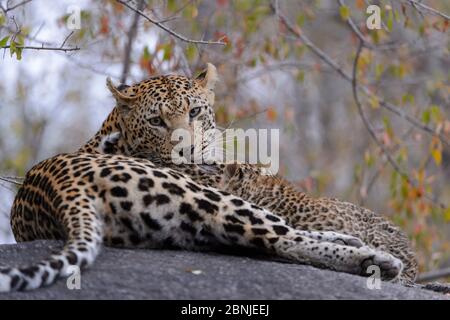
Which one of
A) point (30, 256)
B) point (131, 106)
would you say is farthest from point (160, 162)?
point (30, 256)

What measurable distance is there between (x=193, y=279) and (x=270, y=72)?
1085cm

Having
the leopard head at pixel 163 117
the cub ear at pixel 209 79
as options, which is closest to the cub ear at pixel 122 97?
the leopard head at pixel 163 117

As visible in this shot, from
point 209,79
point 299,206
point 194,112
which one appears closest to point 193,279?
point 299,206

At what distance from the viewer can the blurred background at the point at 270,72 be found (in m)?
12.2

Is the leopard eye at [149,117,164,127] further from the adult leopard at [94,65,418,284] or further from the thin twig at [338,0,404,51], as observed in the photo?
the thin twig at [338,0,404,51]

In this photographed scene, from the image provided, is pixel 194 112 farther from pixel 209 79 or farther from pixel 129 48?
pixel 129 48

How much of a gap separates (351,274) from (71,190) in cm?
217

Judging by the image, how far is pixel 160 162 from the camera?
30.7ft

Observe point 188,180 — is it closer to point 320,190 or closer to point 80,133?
point 320,190

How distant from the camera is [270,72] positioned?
690 inches

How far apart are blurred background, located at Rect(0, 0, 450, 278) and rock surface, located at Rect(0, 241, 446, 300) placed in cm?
154

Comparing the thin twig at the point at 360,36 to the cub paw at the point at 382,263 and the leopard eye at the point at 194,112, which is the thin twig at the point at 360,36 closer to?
the leopard eye at the point at 194,112

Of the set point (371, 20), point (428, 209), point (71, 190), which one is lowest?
point (428, 209)
